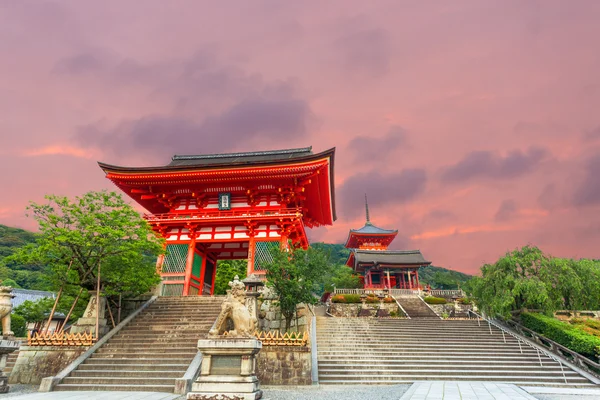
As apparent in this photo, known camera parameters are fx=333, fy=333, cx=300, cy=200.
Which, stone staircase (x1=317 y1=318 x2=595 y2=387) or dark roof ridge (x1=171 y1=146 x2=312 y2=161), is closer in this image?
stone staircase (x1=317 y1=318 x2=595 y2=387)

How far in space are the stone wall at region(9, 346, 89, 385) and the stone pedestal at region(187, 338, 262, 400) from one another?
23.1ft

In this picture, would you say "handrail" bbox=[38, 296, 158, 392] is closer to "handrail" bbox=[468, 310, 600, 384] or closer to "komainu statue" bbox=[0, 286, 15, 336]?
"komainu statue" bbox=[0, 286, 15, 336]

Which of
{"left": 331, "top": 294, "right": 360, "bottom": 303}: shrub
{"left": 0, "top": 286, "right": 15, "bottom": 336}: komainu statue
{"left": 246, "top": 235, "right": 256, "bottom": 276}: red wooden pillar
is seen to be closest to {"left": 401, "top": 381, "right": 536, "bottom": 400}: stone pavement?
{"left": 246, "top": 235, "right": 256, "bottom": 276}: red wooden pillar

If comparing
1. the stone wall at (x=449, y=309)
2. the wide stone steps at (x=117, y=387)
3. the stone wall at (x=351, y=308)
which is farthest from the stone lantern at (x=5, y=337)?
the stone wall at (x=449, y=309)

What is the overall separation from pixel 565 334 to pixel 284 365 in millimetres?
12121

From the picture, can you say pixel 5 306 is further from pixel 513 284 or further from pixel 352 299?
pixel 352 299

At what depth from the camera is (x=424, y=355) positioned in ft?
45.5

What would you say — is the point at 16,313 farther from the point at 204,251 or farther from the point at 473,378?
the point at 473,378

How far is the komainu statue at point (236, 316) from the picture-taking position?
850 centimetres

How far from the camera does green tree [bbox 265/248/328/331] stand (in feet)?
45.4

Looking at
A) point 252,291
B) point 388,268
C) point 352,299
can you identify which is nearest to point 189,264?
point 252,291

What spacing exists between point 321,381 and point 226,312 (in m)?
5.05

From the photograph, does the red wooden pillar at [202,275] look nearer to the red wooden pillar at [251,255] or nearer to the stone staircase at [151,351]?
the red wooden pillar at [251,255]

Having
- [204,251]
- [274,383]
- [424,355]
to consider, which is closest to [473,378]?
[424,355]
